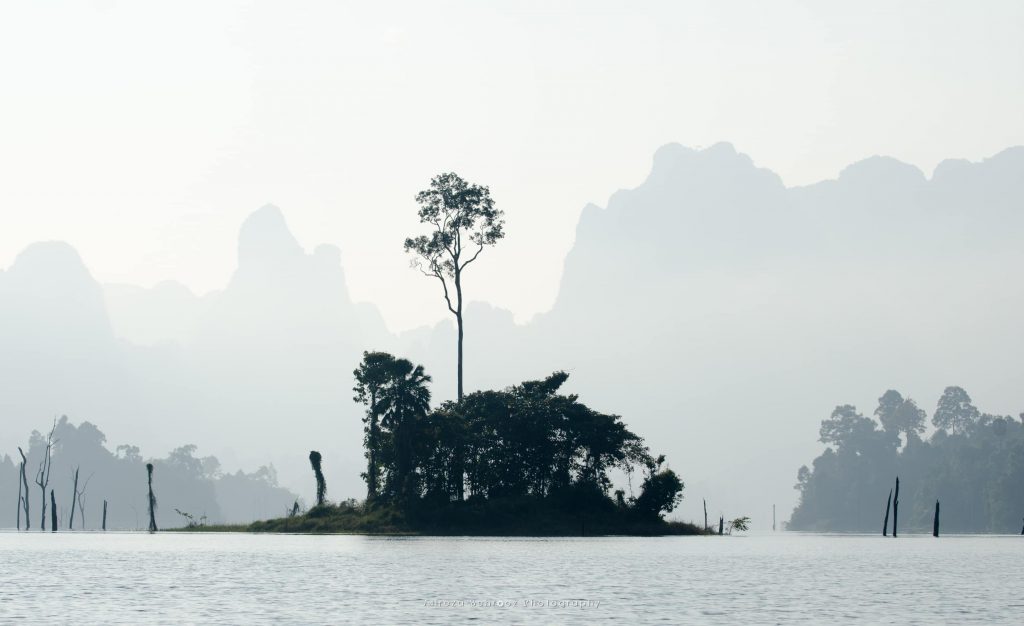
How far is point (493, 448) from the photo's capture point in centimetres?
11319

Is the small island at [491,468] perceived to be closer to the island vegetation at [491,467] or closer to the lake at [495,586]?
the island vegetation at [491,467]

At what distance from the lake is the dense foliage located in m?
22.7

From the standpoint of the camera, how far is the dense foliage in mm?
109250

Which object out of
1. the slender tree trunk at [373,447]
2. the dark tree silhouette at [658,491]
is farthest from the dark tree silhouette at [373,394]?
the dark tree silhouette at [658,491]

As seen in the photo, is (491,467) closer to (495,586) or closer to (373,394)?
(373,394)

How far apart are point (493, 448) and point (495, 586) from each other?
60.2 m

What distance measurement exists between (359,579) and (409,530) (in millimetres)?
50892

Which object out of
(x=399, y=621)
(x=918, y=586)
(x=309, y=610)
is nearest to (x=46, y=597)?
(x=309, y=610)

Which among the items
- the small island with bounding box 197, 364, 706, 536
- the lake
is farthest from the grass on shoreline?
the lake

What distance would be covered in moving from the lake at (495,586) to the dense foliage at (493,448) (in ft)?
74.5

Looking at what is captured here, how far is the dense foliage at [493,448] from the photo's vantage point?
109250mm

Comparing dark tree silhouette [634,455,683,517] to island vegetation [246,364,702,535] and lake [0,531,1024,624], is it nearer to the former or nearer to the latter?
island vegetation [246,364,702,535]

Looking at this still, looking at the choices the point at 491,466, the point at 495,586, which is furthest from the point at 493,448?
the point at 495,586

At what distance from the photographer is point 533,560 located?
71000mm
